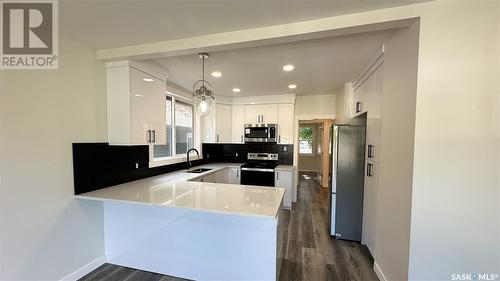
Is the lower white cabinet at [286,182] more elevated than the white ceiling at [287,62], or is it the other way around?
the white ceiling at [287,62]

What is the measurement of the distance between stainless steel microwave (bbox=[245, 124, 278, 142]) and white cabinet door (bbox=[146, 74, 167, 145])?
213 cm

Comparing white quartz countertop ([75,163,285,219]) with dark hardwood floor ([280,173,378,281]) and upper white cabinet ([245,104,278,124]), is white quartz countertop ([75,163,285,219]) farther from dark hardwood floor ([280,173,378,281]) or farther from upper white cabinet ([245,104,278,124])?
upper white cabinet ([245,104,278,124])

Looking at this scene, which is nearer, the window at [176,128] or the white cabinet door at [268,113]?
the window at [176,128]

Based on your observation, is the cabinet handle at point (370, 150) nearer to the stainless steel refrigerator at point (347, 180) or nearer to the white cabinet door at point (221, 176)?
the stainless steel refrigerator at point (347, 180)

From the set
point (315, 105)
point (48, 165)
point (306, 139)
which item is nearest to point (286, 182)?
point (315, 105)

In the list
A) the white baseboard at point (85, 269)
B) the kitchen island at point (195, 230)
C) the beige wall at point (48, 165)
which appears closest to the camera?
the beige wall at point (48, 165)

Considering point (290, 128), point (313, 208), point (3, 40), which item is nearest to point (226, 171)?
point (290, 128)

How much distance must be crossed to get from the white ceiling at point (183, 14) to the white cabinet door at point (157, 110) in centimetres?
84

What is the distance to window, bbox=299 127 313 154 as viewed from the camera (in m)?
8.79

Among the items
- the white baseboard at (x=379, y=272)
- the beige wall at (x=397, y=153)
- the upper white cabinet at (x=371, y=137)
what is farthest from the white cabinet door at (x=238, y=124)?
the white baseboard at (x=379, y=272)

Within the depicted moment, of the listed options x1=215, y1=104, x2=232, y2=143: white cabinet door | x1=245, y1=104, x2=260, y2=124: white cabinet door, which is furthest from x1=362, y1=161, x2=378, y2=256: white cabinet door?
x1=215, y1=104, x2=232, y2=143: white cabinet door

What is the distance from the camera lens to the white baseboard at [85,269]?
1950 millimetres

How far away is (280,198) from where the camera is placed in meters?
1.89

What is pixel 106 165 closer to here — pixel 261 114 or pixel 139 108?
pixel 139 108
